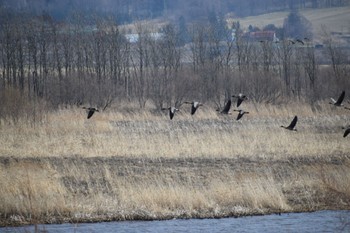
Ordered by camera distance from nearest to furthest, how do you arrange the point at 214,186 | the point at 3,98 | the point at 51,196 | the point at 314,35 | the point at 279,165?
the point at 51,196 < the point at 214,186 < the point at 279,165 < the point at 3,98 < the point at 314,35

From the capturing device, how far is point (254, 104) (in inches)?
1662

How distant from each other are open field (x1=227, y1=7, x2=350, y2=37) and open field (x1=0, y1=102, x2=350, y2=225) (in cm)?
7205

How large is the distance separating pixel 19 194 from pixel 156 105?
27.8m

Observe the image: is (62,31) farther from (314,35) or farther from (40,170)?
(314,35)

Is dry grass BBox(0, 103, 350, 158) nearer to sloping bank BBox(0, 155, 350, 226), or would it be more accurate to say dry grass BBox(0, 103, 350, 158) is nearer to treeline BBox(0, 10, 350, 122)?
sloping bank BBox(0, 155, 350, 226)

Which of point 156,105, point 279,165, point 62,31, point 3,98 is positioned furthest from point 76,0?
point 279,165

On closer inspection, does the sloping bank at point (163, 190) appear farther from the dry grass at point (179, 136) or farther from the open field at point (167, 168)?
the dry grass at point (179, 136)

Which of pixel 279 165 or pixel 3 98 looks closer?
pixel 279 165

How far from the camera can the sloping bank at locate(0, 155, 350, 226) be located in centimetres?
1856

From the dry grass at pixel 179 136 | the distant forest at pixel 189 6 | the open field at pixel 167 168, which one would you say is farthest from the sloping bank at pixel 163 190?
the distant forest at pixel 189 6

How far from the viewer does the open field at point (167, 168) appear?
18.9 m

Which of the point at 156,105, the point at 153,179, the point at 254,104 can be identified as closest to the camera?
the point at 153,179

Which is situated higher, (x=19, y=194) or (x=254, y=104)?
(x=19, y=194)

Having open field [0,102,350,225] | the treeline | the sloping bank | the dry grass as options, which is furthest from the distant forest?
the sloping bank
